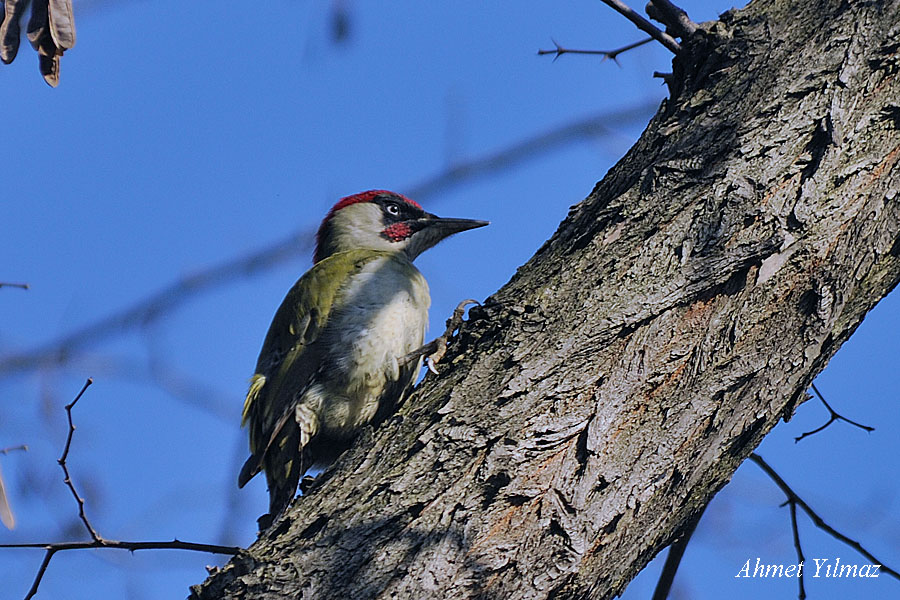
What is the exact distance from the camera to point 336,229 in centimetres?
519

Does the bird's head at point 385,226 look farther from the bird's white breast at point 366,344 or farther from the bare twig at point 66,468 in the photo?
the bare twig at point 66,468

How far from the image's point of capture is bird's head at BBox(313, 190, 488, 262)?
4.91 metres

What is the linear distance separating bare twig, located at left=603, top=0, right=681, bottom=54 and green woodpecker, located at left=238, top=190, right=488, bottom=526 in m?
1.44

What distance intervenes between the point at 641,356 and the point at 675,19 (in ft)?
3.58

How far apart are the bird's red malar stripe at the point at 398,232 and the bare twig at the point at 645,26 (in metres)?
2.52

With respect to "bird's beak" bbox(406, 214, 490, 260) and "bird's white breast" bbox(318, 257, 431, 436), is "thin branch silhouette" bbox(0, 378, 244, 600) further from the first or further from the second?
"bird's beak" bbox(406, 214, 490, 260)

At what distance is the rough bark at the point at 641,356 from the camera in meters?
1.82

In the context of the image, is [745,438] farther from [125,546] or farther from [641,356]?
[125,546]

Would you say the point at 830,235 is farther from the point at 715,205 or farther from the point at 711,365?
the point at 711,365

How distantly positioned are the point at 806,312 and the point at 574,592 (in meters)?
0.83

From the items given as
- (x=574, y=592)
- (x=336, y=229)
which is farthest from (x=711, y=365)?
(x=336, y=229)

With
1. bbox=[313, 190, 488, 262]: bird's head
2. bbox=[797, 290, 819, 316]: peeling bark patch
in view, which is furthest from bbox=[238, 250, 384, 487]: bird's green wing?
bbox=[797, 290, 819, 316]: peeling bark patch

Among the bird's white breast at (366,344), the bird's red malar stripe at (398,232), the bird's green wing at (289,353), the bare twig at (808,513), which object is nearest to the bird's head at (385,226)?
the bird's red malar stripe at (398,232)

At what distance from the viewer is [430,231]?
4.90 m
